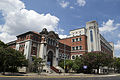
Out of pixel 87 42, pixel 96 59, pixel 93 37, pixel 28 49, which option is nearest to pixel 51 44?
pixel 28 49

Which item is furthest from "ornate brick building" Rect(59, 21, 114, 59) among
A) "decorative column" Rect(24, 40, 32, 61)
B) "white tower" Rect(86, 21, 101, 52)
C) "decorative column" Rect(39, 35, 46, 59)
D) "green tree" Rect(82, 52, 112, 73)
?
"decorative column" Rect(24, 40, 32, 61)

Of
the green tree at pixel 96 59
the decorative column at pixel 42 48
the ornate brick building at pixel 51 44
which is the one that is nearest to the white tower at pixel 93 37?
the ornate brick building at pixel 51 44

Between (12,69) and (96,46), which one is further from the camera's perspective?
(96,46)

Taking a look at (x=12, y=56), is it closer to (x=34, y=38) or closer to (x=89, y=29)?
(x=34, y=38)

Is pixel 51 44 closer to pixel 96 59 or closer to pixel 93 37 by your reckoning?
pixel 96 59

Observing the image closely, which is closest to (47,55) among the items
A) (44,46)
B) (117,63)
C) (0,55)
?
(44,46)

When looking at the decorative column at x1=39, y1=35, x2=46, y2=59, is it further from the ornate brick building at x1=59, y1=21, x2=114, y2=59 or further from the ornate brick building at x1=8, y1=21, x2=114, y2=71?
the ornate brick building at x1=59, y1=21, x2=114, y2=59

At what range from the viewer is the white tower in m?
53.4

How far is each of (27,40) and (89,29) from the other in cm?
3295

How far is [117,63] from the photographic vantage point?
190 ft

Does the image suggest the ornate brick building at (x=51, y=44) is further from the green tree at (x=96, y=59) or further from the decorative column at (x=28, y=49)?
the green tree at (x=96, y=59)

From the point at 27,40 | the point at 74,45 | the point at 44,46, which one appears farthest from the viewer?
the point at 74,45

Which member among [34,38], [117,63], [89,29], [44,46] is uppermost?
[89,29]

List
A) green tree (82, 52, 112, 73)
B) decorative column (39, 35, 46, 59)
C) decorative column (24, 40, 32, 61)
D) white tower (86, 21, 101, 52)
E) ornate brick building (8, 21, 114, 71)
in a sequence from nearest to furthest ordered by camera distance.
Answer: decorative column (24, 40, 32, 61), green tree (82, 52, 112, 73), ornate brick building (8, 21, 114, 71), decorative column (39, 35, 46, 59), white tower (86, 21, 101, 52)
